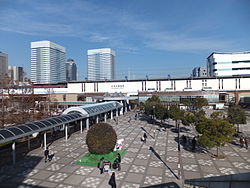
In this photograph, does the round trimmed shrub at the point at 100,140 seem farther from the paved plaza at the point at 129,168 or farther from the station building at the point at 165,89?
the station building at the point at 165,89

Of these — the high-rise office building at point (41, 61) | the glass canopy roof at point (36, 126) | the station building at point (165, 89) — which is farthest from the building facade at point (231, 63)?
the high-rise office building at point (41, 61)

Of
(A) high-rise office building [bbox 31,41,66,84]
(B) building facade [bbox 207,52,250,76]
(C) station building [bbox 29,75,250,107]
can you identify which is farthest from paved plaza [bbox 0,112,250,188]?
(A) high-rise office building [bbox 31,41,66,84]

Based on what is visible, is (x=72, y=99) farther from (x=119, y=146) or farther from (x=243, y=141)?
(x=243, y=141)

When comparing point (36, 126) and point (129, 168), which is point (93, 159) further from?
point (36, 126)

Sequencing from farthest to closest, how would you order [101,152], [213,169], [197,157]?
[197,157] < [101,152] < [213,169]

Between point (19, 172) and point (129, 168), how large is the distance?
8877 millimetres

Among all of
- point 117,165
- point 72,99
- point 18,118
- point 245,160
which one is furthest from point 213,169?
point 72,99

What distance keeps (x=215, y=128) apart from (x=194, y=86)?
53.3 meters

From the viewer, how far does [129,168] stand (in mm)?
16234

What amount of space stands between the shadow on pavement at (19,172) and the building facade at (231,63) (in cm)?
10693

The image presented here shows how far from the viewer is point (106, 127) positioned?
17750mm

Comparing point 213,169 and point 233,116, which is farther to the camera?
point 233,116

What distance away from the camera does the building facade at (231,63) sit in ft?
327

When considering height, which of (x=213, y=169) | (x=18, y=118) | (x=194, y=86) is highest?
(x=194, y=86)
